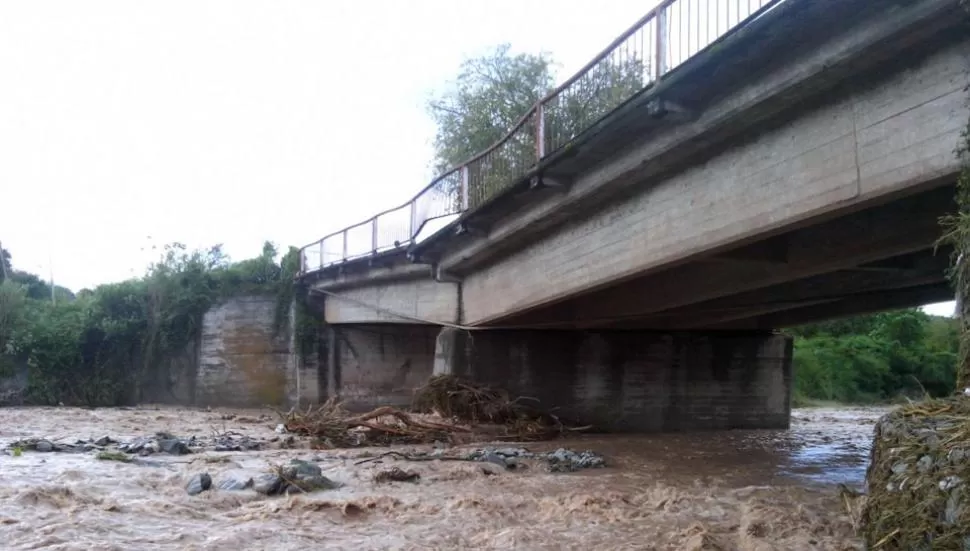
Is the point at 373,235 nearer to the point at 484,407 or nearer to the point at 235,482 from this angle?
the point at 484,407

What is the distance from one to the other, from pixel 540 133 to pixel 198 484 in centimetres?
772

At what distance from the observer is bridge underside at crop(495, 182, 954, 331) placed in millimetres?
10227

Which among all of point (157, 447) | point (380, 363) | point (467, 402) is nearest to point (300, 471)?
point (157, 447)

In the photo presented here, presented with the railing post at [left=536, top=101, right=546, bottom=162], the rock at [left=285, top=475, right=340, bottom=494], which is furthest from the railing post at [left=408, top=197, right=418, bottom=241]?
the rock at [left=285, top=475, right=340, bottom=494]

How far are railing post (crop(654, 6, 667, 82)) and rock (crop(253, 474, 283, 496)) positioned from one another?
22.4 feet

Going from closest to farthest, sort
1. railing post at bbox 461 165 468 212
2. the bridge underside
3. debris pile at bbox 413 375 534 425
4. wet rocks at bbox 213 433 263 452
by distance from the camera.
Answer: the bridge underside
wet rocks at bbox 213 433 263 452
railing post at bbox 461 165 468 212
debris pile at bbox 413 375 534 425

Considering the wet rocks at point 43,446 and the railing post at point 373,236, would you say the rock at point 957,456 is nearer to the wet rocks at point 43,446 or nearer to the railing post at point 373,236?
the wet rocks at point 43,446

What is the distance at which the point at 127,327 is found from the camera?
32219 mm

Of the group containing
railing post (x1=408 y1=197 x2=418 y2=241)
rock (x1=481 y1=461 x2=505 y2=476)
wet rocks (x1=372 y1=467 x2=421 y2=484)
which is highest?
railing post (x1=408 y1=197 x2=418 y2=241)

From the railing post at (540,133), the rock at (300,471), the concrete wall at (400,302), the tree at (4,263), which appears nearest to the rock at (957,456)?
the rock at (300,471)

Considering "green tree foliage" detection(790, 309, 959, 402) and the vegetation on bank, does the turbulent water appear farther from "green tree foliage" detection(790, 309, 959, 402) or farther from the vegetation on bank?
"green tree foliage" detection(790, 309, 959, 402)

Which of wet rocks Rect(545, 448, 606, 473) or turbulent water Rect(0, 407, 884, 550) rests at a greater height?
turbulent water Rect(0, 407, 884, 550)

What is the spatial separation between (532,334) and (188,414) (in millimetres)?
12391

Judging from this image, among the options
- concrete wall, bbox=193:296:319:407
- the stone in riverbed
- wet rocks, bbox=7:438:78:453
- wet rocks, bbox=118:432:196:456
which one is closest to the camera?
the stone in riverbed
